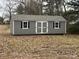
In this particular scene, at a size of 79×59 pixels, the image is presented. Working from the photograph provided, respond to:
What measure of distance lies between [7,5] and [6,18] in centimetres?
530

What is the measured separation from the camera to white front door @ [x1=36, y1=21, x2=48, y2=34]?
2789cm

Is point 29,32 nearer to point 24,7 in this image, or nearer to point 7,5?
point 24,7

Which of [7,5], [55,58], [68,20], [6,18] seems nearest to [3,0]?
[7,5]

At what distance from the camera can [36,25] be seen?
27.9 metres

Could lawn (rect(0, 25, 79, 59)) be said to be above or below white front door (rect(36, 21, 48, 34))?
below

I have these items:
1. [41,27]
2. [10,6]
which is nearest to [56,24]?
[41,27]

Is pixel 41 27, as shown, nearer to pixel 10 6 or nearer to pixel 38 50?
pixel 38 50

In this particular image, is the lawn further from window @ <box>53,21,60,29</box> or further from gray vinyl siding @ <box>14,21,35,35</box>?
window @ <box>53,21,60,29</box>

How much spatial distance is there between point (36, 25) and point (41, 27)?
0.83 m

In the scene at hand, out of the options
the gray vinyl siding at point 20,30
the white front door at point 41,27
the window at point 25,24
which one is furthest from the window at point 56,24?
the window at point 25,24

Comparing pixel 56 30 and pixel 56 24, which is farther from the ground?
pixel 56 24

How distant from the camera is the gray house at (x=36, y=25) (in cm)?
2691

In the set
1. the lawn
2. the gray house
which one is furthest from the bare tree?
the lawn

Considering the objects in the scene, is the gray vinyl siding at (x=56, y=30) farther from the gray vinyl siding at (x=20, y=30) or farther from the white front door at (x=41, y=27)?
the gray vinyl siding at (x=20, y=30)
